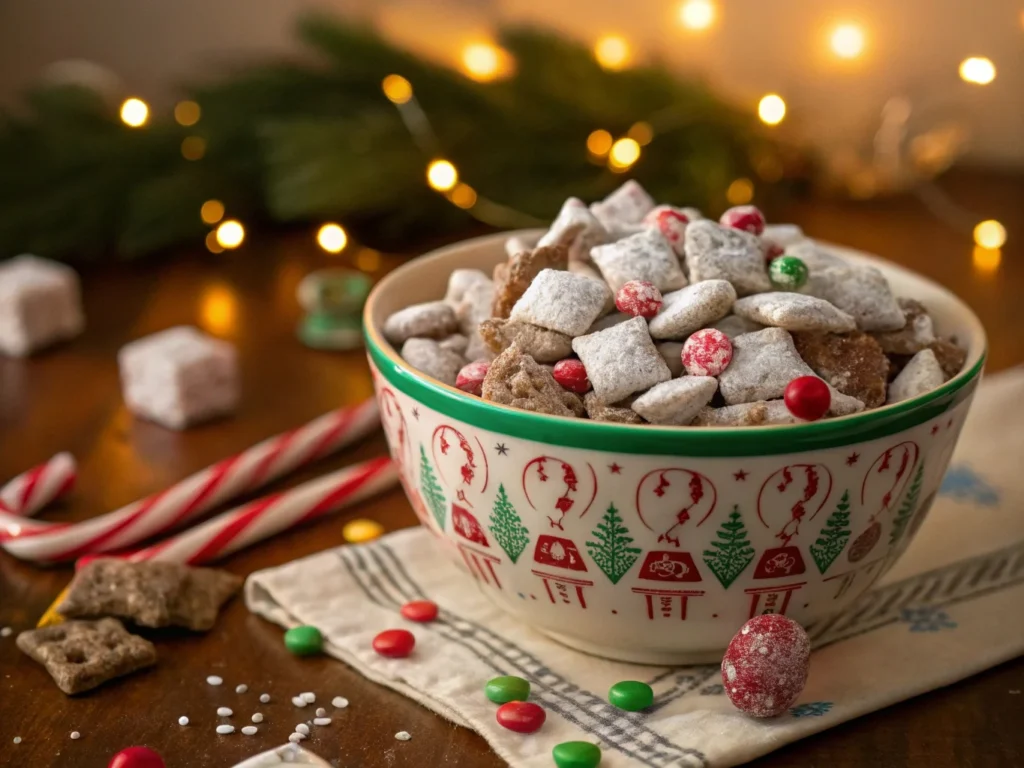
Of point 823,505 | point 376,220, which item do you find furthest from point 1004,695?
point 376,220

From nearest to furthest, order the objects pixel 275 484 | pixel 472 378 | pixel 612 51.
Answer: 1. pixel 472 378
2. pixel 275 484
3. pixel 612 51

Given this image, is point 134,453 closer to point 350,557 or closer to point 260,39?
point 350,557

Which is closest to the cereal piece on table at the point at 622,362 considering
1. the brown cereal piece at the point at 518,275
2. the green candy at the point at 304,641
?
the brown cereal piece at the point at 518,275

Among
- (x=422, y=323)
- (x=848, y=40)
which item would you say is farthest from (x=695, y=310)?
(x=848, y=40)

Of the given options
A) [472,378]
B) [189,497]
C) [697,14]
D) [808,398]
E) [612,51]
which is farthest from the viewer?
[697,14]

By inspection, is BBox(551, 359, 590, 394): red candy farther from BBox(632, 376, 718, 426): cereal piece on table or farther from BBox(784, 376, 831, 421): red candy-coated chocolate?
BBox(784, 376, 831, 421): red candy-coated chocolate

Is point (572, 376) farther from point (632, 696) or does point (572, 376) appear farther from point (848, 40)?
point (848, 40)

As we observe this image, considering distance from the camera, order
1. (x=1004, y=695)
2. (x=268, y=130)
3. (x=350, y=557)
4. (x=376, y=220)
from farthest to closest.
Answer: (x=376, y=220), (x=268, y=130), (x=350, y=557), (x=1004, y=695)

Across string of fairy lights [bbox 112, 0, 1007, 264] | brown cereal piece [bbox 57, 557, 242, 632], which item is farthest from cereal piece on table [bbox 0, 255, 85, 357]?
brown cereal piece [bbox 57, 557, 242, 632]
